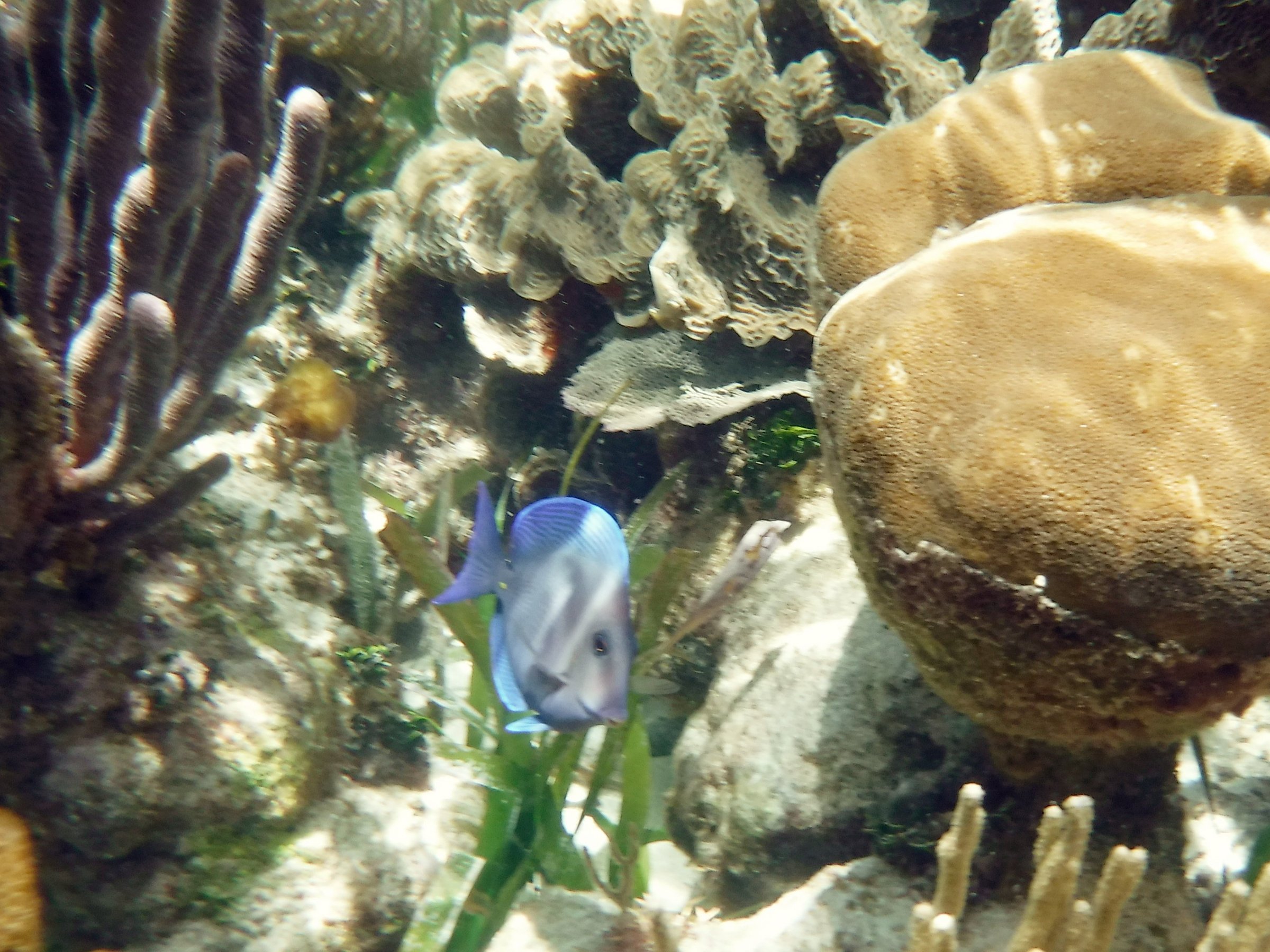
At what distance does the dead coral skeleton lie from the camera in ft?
4.39

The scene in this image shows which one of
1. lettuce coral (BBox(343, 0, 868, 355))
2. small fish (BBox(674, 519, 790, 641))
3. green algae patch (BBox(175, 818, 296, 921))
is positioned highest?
lettuce coral (BBox(343, 0, 868, 355))

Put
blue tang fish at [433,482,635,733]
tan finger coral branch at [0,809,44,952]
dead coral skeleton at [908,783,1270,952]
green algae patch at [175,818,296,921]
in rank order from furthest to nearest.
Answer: green algae patch at [175,818,296,921], tan finger coral branch at [0,809,44,952], blue tang fish at [433,482,635,733], dead coral skeleton at [908,783,1270,952]

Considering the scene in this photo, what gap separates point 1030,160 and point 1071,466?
103 centimetres

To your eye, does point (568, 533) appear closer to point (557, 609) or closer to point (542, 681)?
point (557, 609)

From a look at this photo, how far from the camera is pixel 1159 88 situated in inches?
81.0

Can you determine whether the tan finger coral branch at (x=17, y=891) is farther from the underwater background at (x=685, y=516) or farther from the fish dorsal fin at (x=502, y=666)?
the fish dorsal fin at (x=502, y=666)

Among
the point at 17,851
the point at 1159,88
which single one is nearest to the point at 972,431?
the point at 1159,88

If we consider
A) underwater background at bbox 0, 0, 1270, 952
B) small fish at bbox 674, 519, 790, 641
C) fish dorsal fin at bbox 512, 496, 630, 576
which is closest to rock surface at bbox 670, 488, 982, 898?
underwater background at bbox 0, 0, 1270, 952

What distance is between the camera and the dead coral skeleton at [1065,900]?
52.6 inches

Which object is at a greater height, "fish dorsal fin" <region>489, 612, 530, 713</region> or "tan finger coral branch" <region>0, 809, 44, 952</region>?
"fish dorsal fin" <region>489, 612, 530, 713</region>

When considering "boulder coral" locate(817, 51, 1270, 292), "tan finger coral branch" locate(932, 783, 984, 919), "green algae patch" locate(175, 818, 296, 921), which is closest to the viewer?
"tan finger coral branch" locate(932, 783, 984, 919)

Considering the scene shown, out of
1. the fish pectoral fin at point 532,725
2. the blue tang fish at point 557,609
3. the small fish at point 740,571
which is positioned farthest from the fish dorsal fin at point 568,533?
the small fish at point 740,571

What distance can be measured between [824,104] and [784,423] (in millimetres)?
1439

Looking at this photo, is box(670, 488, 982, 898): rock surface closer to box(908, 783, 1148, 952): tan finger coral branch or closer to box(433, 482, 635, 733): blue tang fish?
box(908, 783, 1148, 952): tan finger coral branch
